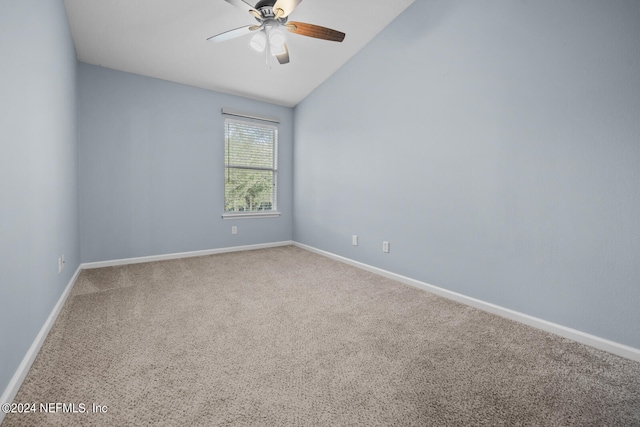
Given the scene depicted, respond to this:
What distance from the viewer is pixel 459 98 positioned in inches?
92.8

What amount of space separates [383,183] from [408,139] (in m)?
0.54

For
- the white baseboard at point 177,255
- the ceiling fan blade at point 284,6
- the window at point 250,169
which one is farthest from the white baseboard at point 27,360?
the ceiling fan blade at point 284,6

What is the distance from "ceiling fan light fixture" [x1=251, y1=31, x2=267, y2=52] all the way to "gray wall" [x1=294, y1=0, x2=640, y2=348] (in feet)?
4.40

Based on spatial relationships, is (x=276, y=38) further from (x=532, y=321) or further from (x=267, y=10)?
(x=532, y=321)

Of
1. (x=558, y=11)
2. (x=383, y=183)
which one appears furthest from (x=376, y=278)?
(x=558, y=11)

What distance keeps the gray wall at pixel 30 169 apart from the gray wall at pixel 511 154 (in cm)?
279

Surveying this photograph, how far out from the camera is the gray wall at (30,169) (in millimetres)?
1175

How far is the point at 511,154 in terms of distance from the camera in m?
2.05

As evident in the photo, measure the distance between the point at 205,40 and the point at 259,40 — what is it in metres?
0.96

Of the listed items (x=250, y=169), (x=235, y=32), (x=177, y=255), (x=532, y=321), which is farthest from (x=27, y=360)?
(x=250, y=169)

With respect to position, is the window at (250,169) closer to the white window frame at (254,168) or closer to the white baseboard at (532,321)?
the white window frame at (254,168)

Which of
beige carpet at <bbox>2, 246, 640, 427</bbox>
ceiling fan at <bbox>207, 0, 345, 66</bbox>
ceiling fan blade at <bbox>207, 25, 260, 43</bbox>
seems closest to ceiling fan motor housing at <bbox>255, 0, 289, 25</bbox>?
ceiling fan at <bbox>207, 0, 345, 66</bbox>

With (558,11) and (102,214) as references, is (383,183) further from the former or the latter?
(102,214)

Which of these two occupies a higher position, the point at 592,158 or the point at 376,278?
the point at 592,158
